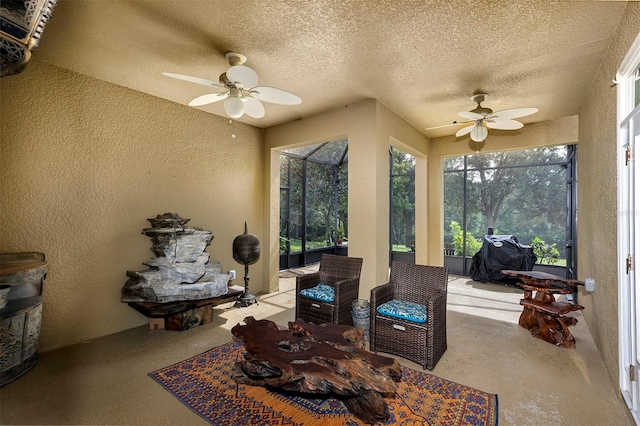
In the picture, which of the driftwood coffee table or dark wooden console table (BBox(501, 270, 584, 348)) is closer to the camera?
the driftwood coffee table

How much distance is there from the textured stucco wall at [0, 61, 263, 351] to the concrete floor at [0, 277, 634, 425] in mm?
520

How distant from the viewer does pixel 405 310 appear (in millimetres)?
2680

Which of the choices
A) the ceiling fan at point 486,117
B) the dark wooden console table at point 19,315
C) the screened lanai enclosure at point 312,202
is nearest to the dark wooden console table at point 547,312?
the ceiling fan at point 486,117

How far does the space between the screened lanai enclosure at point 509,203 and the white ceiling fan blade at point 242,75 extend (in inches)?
208

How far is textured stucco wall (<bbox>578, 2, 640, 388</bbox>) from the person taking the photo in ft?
7.57

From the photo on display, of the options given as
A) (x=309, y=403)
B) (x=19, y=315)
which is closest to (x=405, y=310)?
(x=309, y=403)

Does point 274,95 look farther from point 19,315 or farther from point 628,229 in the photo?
point 628,229

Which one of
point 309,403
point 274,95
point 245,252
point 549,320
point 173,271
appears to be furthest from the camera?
point 245,252

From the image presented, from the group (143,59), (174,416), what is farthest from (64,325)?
(143,59)

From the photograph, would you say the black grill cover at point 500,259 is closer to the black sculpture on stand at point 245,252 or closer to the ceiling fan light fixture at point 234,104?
the black sculpture on stand at point 245,252

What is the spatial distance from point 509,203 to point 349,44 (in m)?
5.72

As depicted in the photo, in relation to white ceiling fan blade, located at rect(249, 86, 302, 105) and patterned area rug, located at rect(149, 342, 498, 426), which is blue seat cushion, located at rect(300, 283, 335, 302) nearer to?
patterned area rug, located at rect(149, 342, 498, 426)

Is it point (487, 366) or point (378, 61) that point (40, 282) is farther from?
point (487, 366)

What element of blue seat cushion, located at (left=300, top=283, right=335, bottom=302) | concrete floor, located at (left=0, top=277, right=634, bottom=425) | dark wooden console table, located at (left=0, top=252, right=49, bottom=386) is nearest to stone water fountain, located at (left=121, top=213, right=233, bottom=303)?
concrete floor, located at (left=0, top=277, right=634, bottom=425)
